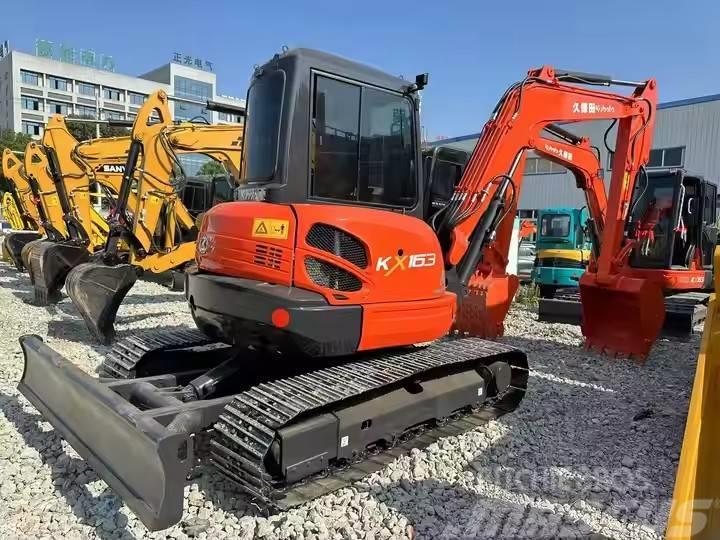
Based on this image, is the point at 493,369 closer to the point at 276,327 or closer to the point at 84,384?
the point at 276,327

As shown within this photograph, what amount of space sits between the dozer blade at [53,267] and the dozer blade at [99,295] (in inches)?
109

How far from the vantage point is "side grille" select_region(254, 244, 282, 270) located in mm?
3459

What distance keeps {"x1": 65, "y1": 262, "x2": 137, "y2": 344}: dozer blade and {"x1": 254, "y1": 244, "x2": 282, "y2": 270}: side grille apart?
13.0ft

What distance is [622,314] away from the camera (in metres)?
6.82

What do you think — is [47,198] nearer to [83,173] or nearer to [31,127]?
→ [83,173]

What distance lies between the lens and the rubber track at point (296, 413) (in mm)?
3062

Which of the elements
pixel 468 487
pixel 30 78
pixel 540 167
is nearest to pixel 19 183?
pixel 468 487

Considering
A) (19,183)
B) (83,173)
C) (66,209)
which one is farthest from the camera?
(19,183)

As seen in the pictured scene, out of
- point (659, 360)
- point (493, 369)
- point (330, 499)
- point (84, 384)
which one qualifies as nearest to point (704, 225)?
point (659, 360)

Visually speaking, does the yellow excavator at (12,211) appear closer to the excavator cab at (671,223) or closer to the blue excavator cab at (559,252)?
the blue excavator cab at (559,252)

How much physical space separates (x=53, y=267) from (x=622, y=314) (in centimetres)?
839

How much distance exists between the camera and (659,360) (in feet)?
22.6

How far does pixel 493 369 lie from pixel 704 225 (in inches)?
233

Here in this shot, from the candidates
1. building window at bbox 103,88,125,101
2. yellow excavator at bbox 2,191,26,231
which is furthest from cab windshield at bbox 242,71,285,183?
building window at bbox 103,88,125,101
